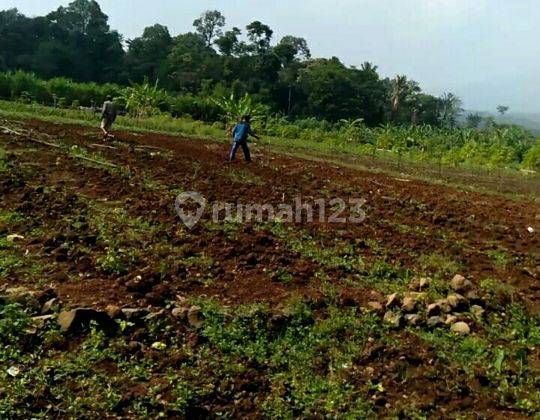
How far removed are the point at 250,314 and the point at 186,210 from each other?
397cm

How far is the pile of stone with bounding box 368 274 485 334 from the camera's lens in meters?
5.14

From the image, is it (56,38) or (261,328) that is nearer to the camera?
(261,328)

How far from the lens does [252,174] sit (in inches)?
517

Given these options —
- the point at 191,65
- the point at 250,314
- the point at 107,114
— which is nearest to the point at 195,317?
the point at 250,314

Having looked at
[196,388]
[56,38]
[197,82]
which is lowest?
[196,388]

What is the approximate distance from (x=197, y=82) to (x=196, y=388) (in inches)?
2453

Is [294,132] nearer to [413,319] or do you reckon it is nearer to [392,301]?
[392,301]

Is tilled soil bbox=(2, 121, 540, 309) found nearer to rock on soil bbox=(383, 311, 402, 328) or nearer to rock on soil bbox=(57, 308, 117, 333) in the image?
rock on soil bbox=(57, 308, 117, 333)

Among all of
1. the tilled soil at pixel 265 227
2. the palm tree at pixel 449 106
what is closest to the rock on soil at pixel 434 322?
the tilled soil at pixel 265 227

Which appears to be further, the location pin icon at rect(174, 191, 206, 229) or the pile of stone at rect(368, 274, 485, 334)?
the location pin icon at rect(174, 191, 206, 229)

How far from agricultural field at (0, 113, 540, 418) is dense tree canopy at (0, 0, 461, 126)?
52050mm

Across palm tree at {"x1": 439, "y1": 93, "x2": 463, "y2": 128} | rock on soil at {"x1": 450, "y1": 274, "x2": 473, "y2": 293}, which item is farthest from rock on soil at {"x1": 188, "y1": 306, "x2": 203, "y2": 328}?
palm tree at {"x1": 439, "y1": 93, "x2": 463, "y2": 128}

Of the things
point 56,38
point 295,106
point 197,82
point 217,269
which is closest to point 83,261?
point 217,269

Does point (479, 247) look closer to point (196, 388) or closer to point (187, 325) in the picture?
point (187, 325)
